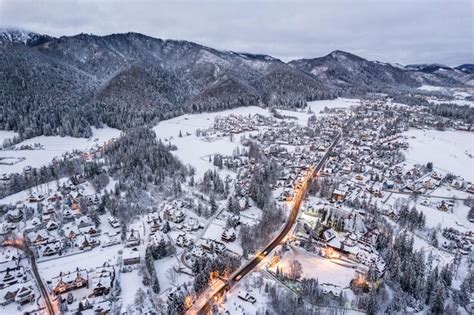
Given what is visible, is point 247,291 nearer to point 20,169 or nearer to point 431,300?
point 431,300

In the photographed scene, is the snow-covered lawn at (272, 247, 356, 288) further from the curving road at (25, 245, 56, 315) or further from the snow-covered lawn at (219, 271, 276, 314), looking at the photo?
the curving road at (25, 245, 56, 315)

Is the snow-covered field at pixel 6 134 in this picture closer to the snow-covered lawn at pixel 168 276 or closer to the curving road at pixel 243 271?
the snow-covered lawn at pixel 168 276

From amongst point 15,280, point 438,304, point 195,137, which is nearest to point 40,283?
point 15,280

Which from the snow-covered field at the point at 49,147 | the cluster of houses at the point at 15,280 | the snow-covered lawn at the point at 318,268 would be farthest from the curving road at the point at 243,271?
the snow-covered field at the point at 49,147

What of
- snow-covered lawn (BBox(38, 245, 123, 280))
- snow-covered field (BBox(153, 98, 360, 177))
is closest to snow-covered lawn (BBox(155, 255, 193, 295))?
snow-covered lawn (BBox(38, 245, 123, 280))

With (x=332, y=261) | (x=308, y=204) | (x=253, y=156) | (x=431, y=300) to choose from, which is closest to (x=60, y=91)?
(x=253, y=156)

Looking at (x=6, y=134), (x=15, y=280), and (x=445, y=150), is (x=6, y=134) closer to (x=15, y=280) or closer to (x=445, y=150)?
(x=15, y=280)

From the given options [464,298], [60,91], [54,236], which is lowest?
[464,298]
